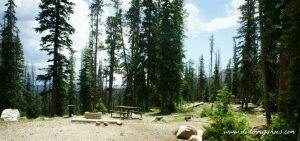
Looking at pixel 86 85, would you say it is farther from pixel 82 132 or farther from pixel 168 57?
pixel 82 132

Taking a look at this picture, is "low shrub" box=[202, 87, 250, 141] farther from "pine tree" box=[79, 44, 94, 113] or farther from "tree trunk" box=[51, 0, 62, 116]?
"pine tree" box=[79, 44, 94, 113]

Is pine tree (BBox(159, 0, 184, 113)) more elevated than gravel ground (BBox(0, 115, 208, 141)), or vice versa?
pine tree (BBox(159, 0, 184, 113))

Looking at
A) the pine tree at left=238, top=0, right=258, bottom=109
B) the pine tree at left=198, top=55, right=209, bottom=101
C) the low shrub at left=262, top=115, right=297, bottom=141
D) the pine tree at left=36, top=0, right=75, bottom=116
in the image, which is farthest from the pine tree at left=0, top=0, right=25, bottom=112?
the pine tree at left=198, top=55, right=209, bottom=101

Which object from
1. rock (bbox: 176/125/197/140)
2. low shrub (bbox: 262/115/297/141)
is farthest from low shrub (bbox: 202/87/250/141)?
rock (bbox: 176/125/197/140)

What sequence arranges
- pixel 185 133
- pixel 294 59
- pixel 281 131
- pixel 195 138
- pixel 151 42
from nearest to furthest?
pixel 281 131 < pixel 294 59 < pixel 195 138 < pixel 185 133 < pixel 151 42

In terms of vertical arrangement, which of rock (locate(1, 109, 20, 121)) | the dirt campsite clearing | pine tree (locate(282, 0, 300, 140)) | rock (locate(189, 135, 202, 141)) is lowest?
rock (locate(189, 135, 202, 141))

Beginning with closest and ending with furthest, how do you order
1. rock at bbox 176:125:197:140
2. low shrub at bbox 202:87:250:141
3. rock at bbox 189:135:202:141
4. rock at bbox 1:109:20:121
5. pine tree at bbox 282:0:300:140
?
pine tree at bbox 282:0:300:140
low shrub at bbox 202:87:250:141
rock at bbox 189:135:202:141
rock at bbox 176:125:197:140
rock at bbox 1:109:20:121

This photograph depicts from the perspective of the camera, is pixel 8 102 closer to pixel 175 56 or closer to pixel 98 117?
pixel 175 56

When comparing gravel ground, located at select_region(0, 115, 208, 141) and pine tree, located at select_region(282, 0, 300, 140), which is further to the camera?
gravel ground, located at select_region(0, 115, 208, 141)

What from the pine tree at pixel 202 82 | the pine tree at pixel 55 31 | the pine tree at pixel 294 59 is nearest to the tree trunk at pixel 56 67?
the pine tree at pixel 55 31

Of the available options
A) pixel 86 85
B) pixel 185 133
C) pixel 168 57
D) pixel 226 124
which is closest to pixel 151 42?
pixel 168 57

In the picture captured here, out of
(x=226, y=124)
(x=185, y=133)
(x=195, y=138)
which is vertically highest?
(x=226, y=124)

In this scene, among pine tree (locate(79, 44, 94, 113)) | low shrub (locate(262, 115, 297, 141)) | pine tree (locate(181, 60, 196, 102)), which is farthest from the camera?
pine tree (locate(181, 60, 196, 102))

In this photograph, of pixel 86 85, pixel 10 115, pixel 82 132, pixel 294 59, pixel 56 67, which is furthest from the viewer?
pixel 86 85
